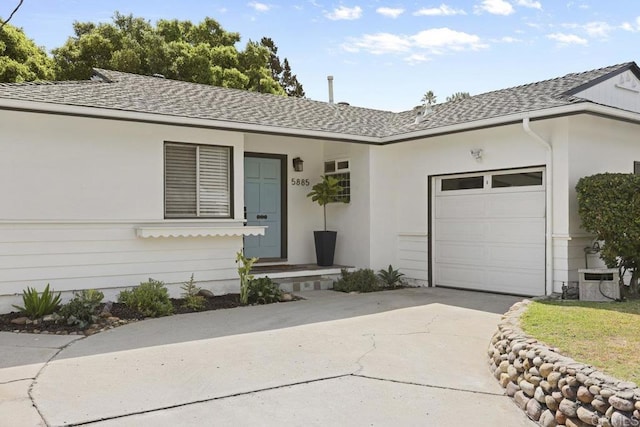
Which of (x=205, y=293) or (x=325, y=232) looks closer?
(x=205, y=293)

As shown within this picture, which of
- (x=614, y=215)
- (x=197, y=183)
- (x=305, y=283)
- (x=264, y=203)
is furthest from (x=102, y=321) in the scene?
(x=614, y=215)

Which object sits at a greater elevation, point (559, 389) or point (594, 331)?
point (594, 331)

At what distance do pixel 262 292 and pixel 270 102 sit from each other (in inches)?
193

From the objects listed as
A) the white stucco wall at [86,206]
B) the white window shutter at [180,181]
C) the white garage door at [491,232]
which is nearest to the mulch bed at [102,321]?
the white stucco wall at [86,206]

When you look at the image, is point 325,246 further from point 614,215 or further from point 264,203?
point 614,215

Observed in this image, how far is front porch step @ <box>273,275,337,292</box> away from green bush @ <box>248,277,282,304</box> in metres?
0.82

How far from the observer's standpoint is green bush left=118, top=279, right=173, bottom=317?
7.98 metres

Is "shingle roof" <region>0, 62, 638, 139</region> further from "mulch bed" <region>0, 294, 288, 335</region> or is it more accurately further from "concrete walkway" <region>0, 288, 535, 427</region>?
"concrete walkway" <region>0, 288, 535, 427</region>

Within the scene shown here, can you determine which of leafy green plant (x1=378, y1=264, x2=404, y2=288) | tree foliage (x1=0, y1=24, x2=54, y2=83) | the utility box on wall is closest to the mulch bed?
leafy green plant (x1=378, y1=264, x2=404, y2=288)

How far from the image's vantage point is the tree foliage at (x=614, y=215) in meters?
7.92

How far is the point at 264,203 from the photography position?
11.8 metres

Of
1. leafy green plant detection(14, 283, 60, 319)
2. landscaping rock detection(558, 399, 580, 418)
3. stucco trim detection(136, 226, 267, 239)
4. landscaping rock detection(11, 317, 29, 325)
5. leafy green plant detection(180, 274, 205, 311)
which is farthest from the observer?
stucco trim detection(136, 226, 267, 239)

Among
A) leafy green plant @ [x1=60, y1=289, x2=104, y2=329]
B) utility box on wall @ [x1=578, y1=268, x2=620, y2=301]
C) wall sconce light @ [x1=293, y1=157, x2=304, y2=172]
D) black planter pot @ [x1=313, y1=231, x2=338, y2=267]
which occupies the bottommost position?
leafy green plant @ [x1=60, y1=289, x2=104, y2=329]

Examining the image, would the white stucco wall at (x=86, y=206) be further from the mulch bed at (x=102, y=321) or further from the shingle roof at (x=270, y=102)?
the mulch bed at (x=102, y=321)
